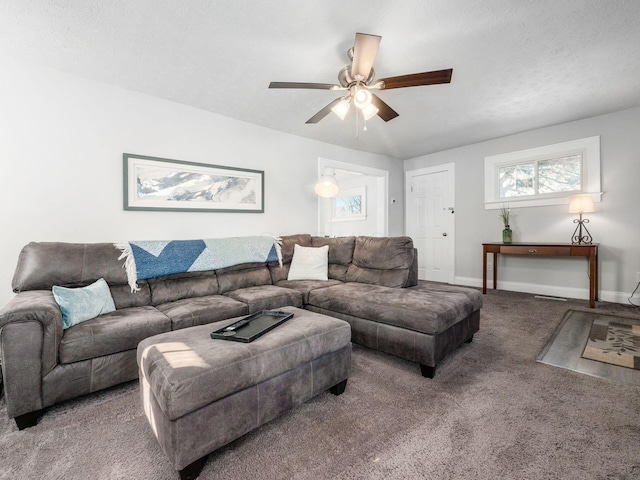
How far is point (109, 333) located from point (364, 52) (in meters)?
2.39

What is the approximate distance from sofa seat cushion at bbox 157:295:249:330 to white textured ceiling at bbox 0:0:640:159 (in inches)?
78.7

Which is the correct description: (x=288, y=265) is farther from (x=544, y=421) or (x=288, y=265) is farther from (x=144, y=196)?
(x=544, y=421)

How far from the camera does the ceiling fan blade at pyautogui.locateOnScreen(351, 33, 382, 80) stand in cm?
176

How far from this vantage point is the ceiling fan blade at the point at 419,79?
6.46 feet

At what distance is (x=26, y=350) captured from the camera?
1.51 meters

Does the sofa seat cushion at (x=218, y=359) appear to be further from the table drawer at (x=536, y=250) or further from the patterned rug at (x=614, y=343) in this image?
the table drawer at (x=536, y=250)

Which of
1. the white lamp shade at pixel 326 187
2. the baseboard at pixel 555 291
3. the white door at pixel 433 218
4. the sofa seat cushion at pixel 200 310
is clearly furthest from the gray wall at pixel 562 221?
the sofa seat cushion at pixel 200 310

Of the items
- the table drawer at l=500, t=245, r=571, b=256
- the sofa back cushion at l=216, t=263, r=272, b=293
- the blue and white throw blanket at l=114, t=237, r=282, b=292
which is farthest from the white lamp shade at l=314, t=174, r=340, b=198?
the table drawer at l=500, t=245, r=571, b=256

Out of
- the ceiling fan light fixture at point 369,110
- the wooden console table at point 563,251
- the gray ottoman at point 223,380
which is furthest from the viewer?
the wooden console table at point 563,251

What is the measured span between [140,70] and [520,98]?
150 inches

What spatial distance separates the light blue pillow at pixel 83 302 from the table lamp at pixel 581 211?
5081 millimetres

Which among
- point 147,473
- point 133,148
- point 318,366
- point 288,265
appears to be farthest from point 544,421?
point 133,148

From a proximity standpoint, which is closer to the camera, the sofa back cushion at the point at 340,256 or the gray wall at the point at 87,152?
the gray wall at the point at 87,152

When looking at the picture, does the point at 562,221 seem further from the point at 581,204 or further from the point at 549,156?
the point at 549,156
